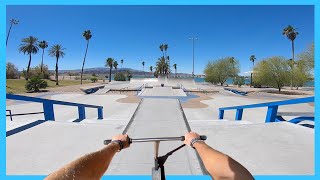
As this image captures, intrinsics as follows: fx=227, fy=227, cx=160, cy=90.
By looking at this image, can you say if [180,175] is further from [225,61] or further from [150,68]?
[150,68]

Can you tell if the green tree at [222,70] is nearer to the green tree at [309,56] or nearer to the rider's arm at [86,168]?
the green tree at [309,56]

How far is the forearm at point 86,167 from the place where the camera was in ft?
3.14

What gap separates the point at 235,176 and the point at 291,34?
67.1 m

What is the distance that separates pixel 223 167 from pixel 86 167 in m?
0.66

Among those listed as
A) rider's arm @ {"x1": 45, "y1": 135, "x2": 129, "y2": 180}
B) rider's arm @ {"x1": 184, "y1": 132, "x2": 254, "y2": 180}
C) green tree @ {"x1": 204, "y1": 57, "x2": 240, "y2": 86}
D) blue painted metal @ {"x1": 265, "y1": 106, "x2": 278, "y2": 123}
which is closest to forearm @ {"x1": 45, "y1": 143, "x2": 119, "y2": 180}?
rider's arm @ {"x1": 45, "y1": 135, "x2": 129, "y2": 180}

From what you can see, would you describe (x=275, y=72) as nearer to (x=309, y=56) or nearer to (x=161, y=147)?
(x=309, y=56)

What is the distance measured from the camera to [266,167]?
3.37 meters

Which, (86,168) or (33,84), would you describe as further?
(33,84)

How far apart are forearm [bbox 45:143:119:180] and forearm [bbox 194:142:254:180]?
56 cm

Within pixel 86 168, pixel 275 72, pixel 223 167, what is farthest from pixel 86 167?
pixel 275 72

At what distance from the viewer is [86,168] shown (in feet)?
3.54

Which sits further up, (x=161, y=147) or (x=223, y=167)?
(x=223, y=167)

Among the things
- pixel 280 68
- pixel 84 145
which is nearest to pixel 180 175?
pixel 84 145

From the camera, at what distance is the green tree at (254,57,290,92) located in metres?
37.8
